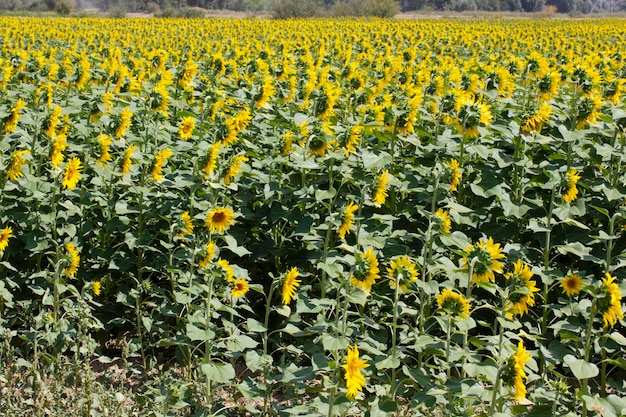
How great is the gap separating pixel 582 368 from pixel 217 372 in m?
1.39

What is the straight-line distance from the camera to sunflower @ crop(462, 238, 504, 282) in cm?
299

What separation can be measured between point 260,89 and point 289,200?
105 cm

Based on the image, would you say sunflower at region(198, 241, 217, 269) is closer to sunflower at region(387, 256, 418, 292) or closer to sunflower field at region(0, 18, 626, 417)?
sunflower field at region(0, 18, 626, 417)

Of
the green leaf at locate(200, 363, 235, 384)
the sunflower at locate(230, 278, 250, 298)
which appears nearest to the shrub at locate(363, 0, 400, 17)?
the sunflower at locate(230, 278, 250, 298)

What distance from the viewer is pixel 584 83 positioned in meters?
4.71

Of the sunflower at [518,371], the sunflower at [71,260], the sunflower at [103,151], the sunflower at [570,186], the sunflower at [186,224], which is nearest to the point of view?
the sunflower at [518,371]

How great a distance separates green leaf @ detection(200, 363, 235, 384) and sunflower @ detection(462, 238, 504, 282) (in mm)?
1049

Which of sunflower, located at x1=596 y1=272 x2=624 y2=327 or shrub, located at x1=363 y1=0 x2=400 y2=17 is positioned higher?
shrub, located at x1=363 y1=0 x2=400 y2=17

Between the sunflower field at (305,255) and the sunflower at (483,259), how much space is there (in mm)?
11

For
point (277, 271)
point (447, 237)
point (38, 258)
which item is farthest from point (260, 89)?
point (447, 237)

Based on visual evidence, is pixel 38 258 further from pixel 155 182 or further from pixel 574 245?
pixel 574 245

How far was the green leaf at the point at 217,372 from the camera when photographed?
2975 millimetres

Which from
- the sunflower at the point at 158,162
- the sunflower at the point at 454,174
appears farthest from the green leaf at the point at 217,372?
the sunflower at the point at 454,174

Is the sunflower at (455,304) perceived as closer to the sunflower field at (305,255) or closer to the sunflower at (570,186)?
the sunflower field at (305,255)
